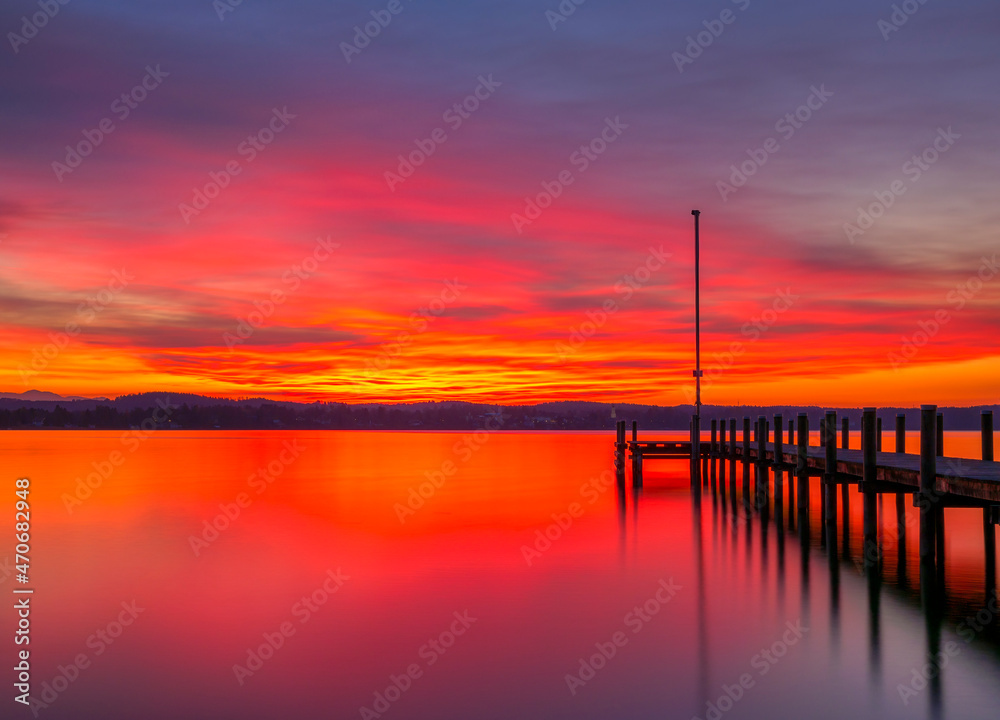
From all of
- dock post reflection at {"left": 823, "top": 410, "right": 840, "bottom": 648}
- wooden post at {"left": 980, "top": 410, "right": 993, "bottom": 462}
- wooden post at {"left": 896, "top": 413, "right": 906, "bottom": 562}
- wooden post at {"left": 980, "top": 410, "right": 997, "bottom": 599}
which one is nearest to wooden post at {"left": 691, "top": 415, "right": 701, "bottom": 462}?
wooden post at {"left": 896, "top": 413, "right": 906, "bottom": 562}

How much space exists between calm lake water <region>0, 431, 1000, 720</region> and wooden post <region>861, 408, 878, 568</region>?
59 centimetres

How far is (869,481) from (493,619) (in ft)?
32.4

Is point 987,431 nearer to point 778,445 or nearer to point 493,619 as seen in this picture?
point 778,445

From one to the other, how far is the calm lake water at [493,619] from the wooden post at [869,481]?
1.94ft

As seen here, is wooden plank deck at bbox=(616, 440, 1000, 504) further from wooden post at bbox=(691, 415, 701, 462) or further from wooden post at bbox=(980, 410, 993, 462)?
wooden post at bbox=(691, 415, 701, 462)

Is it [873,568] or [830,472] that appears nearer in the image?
[873,568]

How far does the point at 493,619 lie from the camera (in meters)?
15.4

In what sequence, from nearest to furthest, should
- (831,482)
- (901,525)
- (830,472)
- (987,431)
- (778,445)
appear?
(830,472)
(831,482)
(987,431)
(901,525)
(778,445)

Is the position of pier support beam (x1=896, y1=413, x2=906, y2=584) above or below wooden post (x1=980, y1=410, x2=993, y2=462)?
below

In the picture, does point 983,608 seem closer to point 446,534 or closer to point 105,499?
point 446,534

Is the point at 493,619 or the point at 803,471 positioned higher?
the point at 803,471

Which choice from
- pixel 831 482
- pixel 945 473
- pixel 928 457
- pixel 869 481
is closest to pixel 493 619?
pixel 928 457

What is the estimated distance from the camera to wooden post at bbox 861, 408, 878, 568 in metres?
20.7

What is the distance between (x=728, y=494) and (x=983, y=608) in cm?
2448
